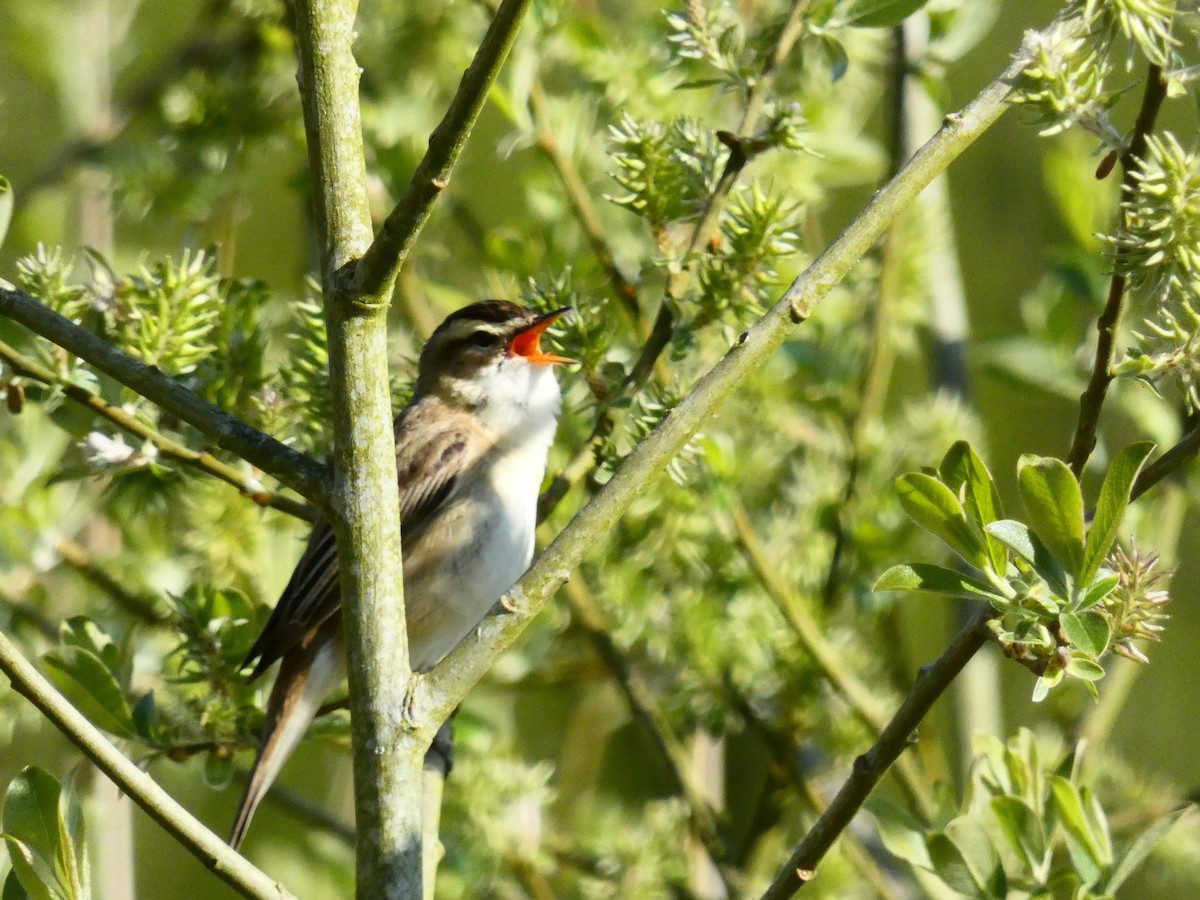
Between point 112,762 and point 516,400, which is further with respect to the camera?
point 516,400

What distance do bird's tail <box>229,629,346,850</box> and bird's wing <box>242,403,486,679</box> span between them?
67 millimetres

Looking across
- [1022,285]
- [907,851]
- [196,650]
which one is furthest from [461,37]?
[1022,285]

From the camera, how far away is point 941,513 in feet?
5.07

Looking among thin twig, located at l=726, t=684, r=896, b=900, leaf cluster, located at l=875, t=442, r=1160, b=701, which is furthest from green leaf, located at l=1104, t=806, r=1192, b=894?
thin twig, located at l=726, t=684, r=896, b=900

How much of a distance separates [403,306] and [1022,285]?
3.61 meters

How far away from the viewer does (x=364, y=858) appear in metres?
1.67

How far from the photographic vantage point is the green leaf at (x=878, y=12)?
2100mm

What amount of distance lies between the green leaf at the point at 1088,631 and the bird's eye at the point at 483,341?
2054 mm

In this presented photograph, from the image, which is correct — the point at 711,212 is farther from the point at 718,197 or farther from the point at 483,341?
the point at 483,341

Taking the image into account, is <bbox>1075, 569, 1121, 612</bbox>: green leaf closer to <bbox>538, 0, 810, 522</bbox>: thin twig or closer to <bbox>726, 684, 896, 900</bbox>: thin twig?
<bbox>538, 0, 810, 522</bbox>: thin twig

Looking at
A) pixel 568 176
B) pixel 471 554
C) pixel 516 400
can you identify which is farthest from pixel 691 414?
pixel 516 400

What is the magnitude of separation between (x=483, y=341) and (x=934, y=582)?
1.98 m

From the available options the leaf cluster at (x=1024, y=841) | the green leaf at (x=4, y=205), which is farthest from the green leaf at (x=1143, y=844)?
the green leaf at (x=4, y=205)

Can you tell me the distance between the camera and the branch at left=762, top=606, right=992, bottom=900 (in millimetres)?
1556
